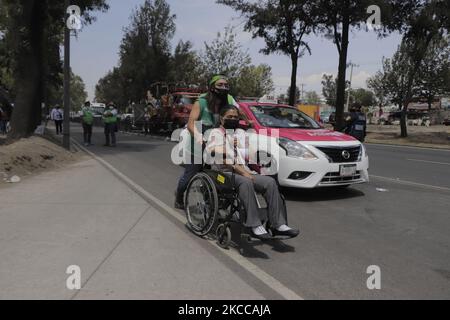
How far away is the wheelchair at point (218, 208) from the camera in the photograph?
538cm

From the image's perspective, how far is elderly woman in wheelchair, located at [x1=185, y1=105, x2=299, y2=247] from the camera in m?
5.25

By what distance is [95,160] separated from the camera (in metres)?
14.4

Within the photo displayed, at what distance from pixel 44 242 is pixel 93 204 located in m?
2.23

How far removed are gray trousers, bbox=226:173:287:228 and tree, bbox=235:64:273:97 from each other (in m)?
42.2

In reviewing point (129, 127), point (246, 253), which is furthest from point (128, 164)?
point (129, 127)

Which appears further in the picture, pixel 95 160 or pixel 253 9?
pixel 253 9

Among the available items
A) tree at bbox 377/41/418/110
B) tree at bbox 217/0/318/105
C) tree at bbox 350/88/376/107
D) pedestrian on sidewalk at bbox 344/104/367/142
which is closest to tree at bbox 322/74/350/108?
tree at bbox 350/88/376/107

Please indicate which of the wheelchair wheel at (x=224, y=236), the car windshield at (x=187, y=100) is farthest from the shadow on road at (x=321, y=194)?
the car windshield at (x=187, y=100)

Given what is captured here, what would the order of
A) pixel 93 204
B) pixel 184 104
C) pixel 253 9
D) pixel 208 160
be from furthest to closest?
pixel 253 9
pixel 184 104
pixel 93 204
pixel 208 160

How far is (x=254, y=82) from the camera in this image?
5809 centimetres

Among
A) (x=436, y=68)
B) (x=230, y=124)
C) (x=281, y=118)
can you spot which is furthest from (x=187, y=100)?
(x=436, y=68)
